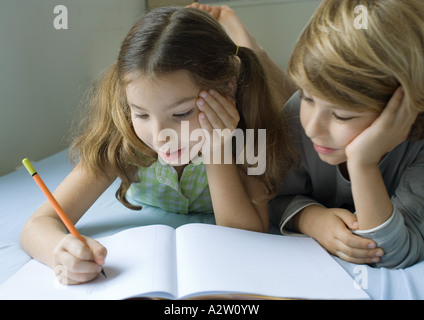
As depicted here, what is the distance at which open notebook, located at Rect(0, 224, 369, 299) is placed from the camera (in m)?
0.55

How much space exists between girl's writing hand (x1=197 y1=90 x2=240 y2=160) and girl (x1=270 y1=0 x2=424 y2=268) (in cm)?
14

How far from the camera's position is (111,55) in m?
1.87

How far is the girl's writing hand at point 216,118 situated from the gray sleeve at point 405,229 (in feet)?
0.95

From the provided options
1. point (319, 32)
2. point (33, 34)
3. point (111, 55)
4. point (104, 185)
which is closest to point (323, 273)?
point (319, 32)

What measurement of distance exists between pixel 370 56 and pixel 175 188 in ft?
1.61

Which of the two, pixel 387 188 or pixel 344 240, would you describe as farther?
pixel 387 188

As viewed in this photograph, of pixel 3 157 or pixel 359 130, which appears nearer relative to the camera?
pixel 359 130

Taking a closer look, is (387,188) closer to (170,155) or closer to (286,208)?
(286,208)

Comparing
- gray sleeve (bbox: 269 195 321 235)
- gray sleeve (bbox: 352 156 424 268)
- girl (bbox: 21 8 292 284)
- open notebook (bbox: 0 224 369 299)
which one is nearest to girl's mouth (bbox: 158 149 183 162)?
girl (bbox: 21 8 292 284)

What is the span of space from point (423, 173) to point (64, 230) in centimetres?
62

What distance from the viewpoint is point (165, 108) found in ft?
2.31

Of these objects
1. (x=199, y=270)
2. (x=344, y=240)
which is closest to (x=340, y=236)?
(x=344, y=240)

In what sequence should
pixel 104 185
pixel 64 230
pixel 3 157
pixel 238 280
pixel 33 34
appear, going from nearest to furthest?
1. pixel 238 280
2. pixel 64 230
3. pixel 104 185
4. pixel 3 157
5. pixel 33 34

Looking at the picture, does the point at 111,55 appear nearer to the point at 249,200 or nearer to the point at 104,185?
the point at 104,185
